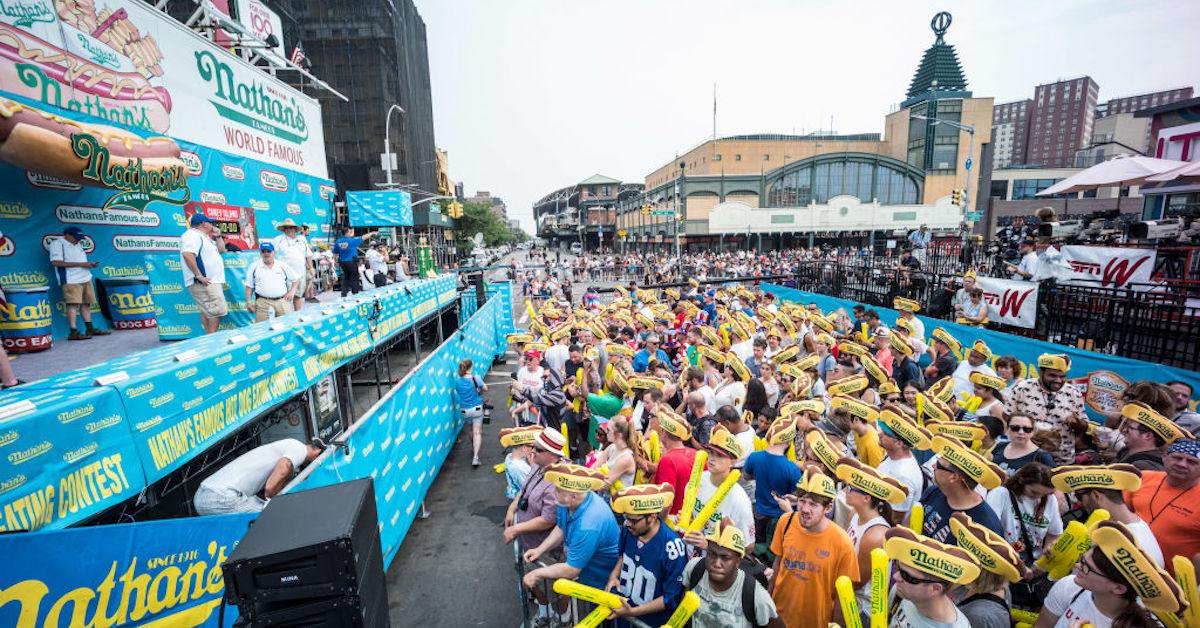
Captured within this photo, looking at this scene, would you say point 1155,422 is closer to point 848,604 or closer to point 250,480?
point 848,604

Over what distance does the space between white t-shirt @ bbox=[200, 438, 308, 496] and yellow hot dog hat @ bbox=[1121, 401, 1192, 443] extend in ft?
25.4

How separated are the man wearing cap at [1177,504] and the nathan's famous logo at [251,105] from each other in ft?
59.8

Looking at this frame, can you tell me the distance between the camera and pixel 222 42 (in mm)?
14492

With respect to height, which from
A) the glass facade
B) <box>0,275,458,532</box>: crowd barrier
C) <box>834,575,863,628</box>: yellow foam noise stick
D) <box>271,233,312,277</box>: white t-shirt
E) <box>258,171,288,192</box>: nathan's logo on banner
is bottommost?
<box>834,575,863,628</box>: yellow foam noise stick

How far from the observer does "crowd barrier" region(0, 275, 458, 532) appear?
2.61m

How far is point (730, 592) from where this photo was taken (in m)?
2.85

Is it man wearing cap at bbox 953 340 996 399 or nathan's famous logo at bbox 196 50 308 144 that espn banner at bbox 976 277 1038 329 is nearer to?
man wearing cap at bbox 953 340 996 399

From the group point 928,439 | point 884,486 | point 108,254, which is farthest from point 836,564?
point 108,254

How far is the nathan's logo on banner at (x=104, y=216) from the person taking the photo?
26.7 ft

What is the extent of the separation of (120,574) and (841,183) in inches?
2490

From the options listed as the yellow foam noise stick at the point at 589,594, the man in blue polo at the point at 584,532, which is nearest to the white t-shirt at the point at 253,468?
the man in blue polo at the point at 584,532

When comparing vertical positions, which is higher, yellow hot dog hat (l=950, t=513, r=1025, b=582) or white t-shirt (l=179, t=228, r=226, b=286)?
white t-shirt (l=179, t=228, r=226, b=286)

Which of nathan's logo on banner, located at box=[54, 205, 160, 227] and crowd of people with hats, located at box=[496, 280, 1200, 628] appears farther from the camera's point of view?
nathan's logo on banner, located at box=[54, 205, 160, 227]

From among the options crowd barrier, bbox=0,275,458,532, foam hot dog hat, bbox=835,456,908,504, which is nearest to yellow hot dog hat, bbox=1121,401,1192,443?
foam hot dog hat, bbox=835,456,908,504
